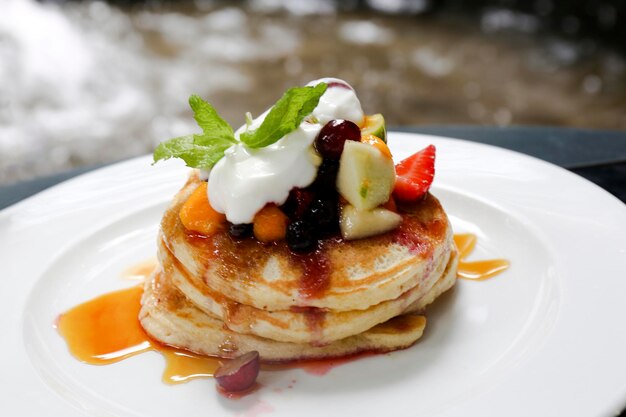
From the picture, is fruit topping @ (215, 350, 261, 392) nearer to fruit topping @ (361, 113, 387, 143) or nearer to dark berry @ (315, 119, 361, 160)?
dark berry @ (315, 119, 361, 160)

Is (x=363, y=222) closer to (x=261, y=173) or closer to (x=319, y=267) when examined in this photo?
(x=319, y=267)

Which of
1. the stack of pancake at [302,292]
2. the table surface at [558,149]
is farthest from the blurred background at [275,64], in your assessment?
the stack of pancake at [302,292]

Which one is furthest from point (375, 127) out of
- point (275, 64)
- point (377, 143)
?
point (275, 64)

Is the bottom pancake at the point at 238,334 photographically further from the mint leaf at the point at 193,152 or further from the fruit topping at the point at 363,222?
the mint leaf at the point at 193,152

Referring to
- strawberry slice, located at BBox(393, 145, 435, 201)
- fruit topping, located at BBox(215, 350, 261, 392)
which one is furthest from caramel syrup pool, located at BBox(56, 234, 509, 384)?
strawberry slice, located at BBox(393, 145, 435, 201)

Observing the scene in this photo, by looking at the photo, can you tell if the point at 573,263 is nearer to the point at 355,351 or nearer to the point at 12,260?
the point at 355,351

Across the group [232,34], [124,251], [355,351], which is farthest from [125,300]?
[232,34]
